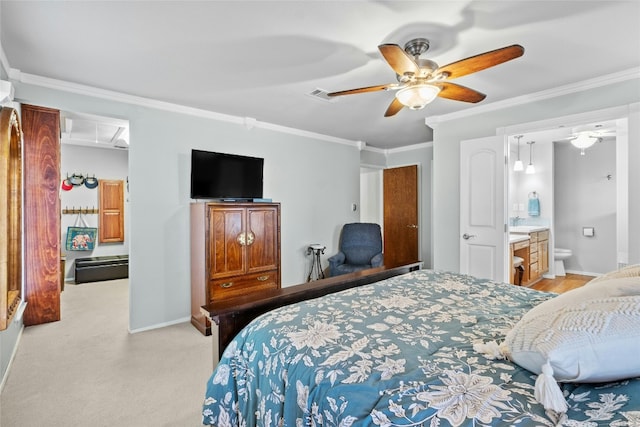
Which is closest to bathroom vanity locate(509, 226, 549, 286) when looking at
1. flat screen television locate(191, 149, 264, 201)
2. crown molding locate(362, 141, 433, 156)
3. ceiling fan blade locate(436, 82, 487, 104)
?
crown molding locate(362, 141, 433, 156)

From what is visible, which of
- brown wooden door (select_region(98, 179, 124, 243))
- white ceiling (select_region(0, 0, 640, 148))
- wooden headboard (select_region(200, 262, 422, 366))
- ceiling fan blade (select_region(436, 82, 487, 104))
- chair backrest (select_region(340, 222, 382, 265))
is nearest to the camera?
wooden headboard (select_region(200, 262, 422, 366))

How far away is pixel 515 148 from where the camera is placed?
Answer: 5.70 m

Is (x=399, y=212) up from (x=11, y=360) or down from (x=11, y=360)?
up

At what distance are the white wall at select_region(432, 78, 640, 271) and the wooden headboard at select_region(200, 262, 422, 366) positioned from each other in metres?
2.18

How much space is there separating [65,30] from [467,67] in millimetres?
2593

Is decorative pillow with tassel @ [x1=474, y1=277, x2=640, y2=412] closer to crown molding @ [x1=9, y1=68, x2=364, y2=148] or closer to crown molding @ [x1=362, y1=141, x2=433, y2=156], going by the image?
crown molding @ [x1=9, y1=68, x2=364, y2=148]

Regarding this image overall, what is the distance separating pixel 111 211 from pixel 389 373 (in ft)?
21.5

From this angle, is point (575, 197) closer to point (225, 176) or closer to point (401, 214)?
point (401, 214)

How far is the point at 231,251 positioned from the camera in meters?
3.41

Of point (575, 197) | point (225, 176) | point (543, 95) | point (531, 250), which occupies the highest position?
point (543, 95)

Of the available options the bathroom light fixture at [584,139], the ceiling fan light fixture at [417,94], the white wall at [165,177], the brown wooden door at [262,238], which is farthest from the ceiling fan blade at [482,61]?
the bathroom light fixture at [584,139]

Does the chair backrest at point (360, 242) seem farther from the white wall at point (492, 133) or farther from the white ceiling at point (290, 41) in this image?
the white ceiling at point (290, 41)

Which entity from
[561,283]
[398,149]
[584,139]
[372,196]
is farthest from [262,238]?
[561,283]

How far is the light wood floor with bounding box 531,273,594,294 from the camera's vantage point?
4.66m
